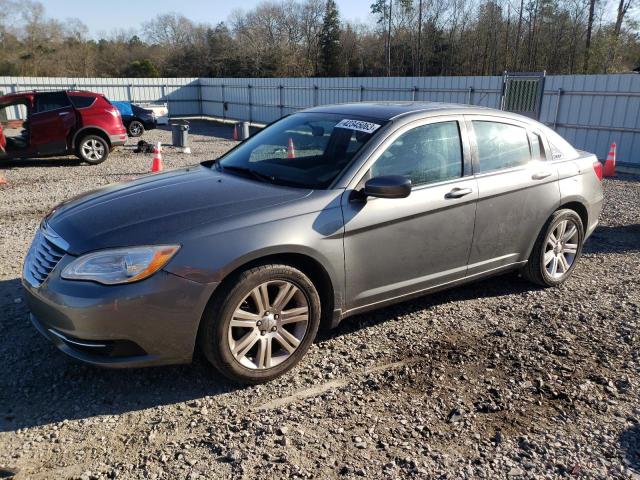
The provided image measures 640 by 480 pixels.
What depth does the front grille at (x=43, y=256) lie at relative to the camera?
119 inches

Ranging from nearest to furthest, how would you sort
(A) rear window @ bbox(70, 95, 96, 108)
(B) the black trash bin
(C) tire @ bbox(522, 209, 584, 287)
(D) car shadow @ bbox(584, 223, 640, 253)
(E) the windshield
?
1. (E) the windshield
2. (C) tire @ bbox(522, 209, 584, 287)
3. (D) car shadow @ bbox(584, 223, 640, 253)
4. (A) rear window @ bbox(70, 95, 96, 108)
5. (B) the black trash bin

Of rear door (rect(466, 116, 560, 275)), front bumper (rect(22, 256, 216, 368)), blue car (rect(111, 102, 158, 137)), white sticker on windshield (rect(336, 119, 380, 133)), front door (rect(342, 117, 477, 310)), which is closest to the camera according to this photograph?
front bumper (rect(22, 256, 216, 368))

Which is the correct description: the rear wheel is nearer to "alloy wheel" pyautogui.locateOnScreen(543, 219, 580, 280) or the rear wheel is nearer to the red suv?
the red suv

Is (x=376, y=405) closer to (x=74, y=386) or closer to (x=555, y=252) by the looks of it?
(x=74, y=386)

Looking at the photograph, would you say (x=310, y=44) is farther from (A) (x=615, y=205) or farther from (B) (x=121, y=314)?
(B) (x=121, y=314)

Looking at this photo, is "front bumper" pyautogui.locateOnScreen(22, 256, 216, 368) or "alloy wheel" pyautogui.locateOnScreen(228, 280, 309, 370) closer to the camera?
"front bumper" pyautogui.locateOnScreen(22, 256, 216, 368)

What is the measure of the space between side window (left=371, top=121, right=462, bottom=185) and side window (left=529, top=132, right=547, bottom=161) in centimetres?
95

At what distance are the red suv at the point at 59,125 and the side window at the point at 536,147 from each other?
10.6m

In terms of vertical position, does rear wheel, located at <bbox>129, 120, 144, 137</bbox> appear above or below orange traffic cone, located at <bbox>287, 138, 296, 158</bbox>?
below

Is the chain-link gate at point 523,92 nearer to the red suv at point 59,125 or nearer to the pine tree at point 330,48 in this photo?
the red suv at point 59,125

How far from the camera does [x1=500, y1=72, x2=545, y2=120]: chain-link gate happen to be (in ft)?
48.4

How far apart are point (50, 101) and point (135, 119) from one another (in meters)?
7.89

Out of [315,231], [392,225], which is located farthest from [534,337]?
[315,231]

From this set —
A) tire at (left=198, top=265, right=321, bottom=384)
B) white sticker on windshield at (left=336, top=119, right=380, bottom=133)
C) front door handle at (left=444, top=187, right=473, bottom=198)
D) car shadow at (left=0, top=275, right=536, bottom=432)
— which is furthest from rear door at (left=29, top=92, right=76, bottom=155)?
front door handle at (left=444, top=187, right=473, bottom=198)
